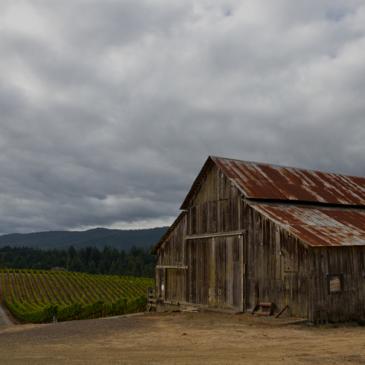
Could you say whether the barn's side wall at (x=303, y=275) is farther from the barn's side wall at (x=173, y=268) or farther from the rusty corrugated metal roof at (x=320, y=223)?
the barn's side wall at (x=173, y=268)

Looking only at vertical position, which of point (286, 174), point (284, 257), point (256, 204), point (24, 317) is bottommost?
point (24, 317)

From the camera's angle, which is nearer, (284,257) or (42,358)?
(42,358)

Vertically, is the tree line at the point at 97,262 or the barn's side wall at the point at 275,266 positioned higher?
the tree line at the point at 97,262

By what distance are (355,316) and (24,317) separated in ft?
160

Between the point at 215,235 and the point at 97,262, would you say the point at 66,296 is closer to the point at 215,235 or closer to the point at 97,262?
the point at 215,235

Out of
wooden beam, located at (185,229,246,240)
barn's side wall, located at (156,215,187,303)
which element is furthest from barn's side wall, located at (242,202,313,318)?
barn's side wall, located at (156,215,187,303)

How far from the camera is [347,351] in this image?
48.3 feet

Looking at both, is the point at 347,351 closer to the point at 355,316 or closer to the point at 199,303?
the point at 355,316

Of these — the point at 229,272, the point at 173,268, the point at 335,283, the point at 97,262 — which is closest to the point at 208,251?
the point at 229,272

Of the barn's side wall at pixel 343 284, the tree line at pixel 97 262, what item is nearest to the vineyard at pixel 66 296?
the tree line at pixel 97 262

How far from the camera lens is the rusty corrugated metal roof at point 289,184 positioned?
28.2 metres

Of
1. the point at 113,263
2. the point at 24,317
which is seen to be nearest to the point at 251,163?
the point at 24,317

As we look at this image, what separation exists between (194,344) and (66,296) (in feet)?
253

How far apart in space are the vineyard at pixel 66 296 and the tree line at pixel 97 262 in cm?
3118
